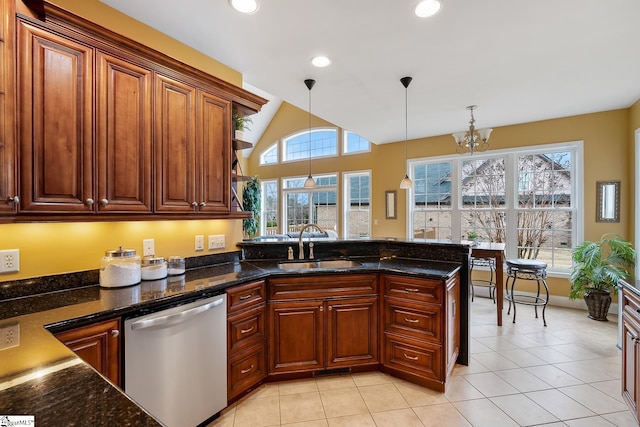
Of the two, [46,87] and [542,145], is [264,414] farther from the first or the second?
[542,145]

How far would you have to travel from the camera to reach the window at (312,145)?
7.30 metres

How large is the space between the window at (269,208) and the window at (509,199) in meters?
3.97

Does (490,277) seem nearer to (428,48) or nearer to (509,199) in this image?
(509,199)

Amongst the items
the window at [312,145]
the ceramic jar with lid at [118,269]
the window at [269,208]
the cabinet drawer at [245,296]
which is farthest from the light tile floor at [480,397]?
the window at [269,208]

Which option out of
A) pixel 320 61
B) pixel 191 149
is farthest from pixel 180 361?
pixel 320 61

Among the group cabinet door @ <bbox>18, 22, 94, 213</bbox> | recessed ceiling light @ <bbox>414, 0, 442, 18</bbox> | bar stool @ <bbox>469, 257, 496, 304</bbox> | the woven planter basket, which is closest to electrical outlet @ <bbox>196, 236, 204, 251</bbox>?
cabinet door @ <bbox>18, 22, 94, 213</bbox>

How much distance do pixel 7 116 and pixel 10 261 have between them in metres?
0.79

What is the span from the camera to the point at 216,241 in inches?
103

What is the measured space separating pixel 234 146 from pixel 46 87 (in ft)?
4.09

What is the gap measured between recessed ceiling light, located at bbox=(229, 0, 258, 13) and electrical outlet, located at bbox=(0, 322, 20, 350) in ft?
6.93

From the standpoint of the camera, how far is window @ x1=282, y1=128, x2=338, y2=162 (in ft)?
23.9

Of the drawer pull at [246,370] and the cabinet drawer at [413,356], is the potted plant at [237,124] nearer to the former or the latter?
the drawer pull at [246,370]

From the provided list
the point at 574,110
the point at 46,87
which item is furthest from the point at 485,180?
the point at 46,87

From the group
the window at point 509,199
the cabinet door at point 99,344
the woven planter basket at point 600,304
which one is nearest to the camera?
the cabinet door at point 99,344
